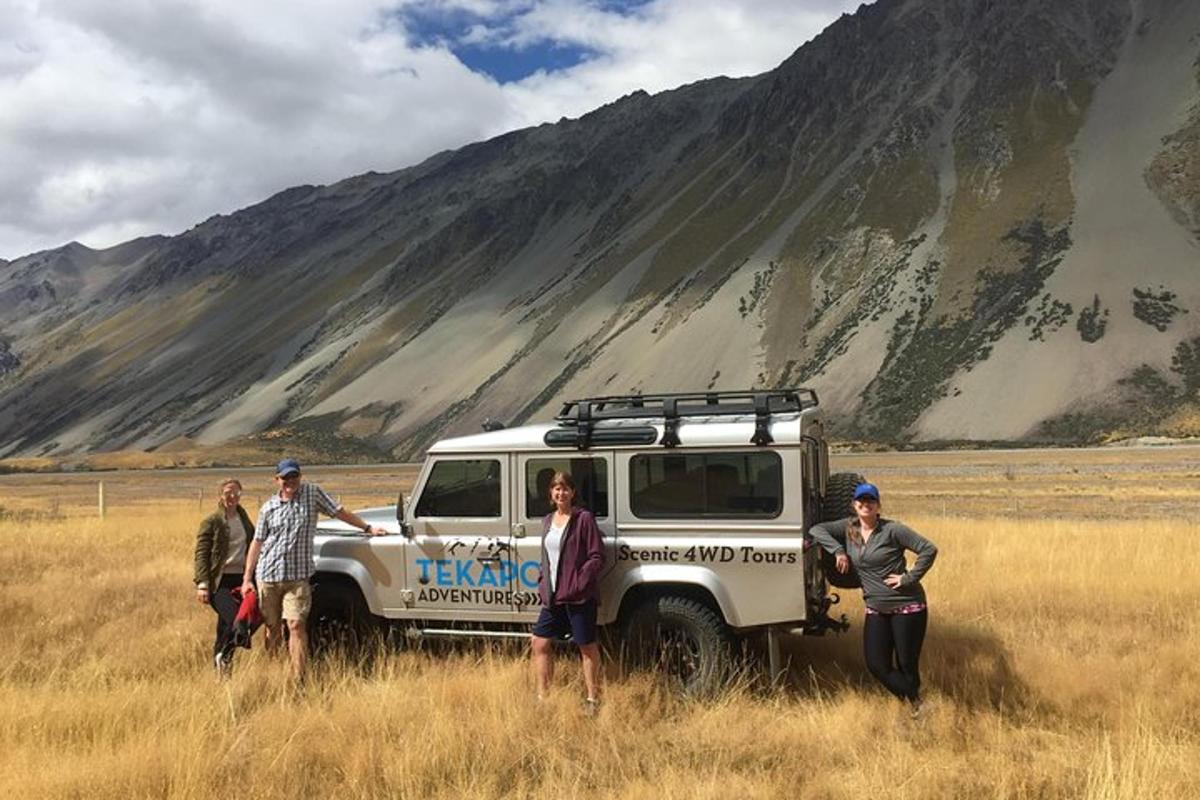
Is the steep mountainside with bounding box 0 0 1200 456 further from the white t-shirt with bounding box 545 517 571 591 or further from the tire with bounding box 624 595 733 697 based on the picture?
the white t-shirt with bounding box 545 517 571 591

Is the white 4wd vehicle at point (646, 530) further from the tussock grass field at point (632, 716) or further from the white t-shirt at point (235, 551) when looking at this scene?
the white t-shirt at point (235, 551)

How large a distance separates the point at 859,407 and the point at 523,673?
56.3m

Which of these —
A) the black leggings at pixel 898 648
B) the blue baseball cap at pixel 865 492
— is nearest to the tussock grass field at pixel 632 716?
the black leggings at pixel 898 648

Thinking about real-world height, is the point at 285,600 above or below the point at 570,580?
below

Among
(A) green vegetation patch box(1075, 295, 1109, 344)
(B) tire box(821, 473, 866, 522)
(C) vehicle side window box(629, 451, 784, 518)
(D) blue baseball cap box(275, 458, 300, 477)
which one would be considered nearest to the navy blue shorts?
(C) vehicle side window box(629, 451, 784, 518)

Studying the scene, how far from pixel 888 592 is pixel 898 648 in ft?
1.36

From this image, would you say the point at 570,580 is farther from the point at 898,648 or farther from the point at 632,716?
the point at 898,648

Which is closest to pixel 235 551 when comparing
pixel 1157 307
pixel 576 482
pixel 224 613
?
pixel 224 613

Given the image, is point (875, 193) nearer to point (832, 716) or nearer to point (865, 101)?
point (865, 101)

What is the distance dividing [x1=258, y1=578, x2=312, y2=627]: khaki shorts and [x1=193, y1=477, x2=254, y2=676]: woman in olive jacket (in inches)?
22.1

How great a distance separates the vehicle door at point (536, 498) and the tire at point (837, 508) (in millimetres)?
1810

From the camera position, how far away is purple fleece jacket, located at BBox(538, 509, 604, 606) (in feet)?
19.7

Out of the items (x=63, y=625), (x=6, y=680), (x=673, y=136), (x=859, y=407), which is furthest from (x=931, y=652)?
(x=673, y=136)

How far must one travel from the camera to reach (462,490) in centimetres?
709
